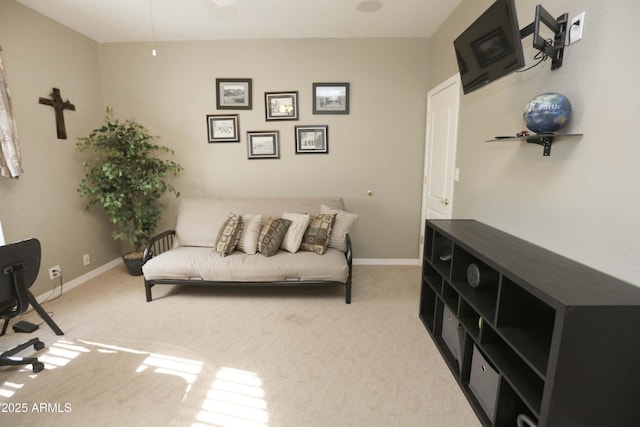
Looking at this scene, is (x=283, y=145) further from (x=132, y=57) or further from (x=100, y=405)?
(x=100, y=405)

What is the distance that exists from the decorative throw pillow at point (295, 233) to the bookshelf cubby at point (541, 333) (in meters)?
1.32

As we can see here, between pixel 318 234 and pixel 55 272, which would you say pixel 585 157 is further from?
pixel 55 272

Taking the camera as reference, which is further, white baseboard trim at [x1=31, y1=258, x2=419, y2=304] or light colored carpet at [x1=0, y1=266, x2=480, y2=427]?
white baseboard trim at [x1=31, y1=258, x2=419, y2=304]

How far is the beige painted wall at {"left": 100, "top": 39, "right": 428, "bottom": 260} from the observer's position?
3.35m

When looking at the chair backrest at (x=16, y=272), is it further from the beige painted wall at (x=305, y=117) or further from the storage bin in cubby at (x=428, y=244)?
the storage bin in cubby at (x=428, y=244)

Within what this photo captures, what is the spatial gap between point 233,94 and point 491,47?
272 cm

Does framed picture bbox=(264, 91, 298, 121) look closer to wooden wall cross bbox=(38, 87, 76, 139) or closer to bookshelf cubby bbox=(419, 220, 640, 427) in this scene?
wooden wall cross bbox=(38, 87, 76, 139)

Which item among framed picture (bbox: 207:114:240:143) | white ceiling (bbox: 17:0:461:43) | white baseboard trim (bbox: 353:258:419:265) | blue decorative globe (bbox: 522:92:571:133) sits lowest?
white baseboard trim (bbox: 353:258:419:265)

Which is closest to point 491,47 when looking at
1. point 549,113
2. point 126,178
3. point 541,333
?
point 549,113

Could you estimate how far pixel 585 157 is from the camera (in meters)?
1.37

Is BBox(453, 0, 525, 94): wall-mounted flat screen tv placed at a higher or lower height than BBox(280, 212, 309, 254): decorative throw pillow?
higher

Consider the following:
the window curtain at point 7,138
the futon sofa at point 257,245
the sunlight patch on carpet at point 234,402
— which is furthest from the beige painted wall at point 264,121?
the sunlight patch on carpet at point 234,402

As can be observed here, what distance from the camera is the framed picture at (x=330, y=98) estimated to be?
338cm

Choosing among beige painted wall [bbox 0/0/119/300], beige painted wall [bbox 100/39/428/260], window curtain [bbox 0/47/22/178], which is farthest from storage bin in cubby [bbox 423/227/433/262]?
beige painted wall [bbox 0/0/119/300]
